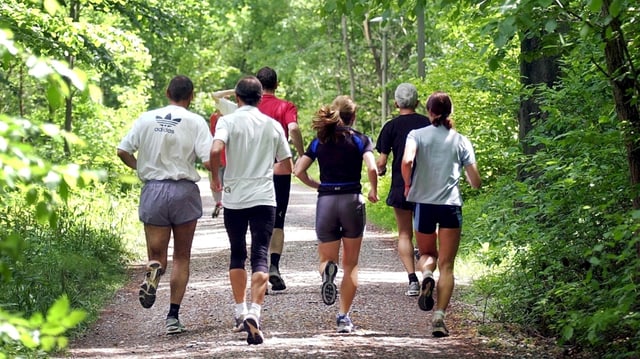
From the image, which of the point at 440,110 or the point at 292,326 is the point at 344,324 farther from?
the point at 440,110

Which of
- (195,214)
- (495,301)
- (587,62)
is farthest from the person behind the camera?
(495,301)

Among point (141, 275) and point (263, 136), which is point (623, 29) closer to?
point (263, 136)

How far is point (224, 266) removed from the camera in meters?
13.6

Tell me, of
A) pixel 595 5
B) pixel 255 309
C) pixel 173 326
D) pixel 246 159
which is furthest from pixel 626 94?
pixel 173 326

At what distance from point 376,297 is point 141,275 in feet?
12.0

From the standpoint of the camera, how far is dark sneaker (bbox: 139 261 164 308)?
8.41 metres

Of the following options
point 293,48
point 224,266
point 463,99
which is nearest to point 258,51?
point 293,48

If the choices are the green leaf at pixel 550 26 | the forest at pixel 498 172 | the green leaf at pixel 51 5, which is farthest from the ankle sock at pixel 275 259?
the green leaf at pixel 51 5

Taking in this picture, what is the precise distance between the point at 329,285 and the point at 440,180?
1.27m

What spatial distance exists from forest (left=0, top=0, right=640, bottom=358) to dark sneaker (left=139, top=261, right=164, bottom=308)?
67cm

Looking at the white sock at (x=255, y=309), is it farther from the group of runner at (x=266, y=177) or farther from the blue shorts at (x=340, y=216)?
the blue shorts at (x=340, y=216)

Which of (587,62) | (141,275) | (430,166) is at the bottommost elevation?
(141,275)

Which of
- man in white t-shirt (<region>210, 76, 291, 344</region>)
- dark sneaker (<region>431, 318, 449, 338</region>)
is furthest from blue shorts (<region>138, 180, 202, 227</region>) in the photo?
dark sneaker (<region>431, 318, 449, 338</region>)

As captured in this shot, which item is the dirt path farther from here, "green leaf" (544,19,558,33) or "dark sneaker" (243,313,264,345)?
"green leaf" (544,19,558,33)
